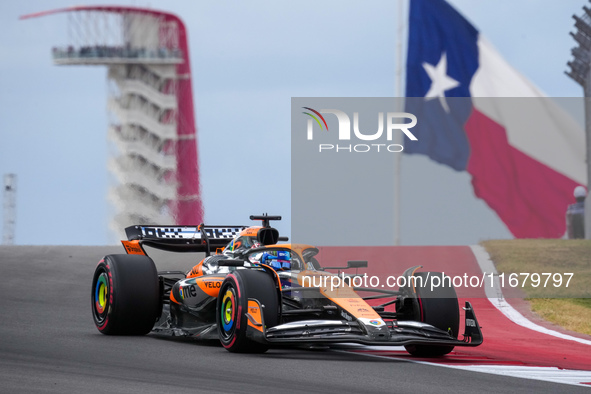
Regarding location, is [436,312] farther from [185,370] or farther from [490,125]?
[490,125]

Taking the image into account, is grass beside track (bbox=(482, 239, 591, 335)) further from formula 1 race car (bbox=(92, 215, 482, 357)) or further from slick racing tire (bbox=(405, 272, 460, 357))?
formula 1 race car (bbox=(92, 215, 482, 357))

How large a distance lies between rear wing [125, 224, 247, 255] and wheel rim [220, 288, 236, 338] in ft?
8.46

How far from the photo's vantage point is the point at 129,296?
10.9 metres

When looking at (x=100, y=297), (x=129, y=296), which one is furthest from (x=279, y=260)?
(x=100, y=297)

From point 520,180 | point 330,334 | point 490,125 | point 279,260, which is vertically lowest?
point 330,334

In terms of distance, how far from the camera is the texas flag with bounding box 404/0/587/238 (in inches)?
656

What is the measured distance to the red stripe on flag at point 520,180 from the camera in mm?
16000

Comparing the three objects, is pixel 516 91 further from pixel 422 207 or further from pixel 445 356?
pixel 445 356

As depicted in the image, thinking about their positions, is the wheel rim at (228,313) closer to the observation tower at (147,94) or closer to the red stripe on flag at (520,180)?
→ the red stripe on flag at (520,180)

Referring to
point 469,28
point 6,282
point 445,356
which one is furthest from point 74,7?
point 445,356

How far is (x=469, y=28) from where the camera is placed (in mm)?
25453

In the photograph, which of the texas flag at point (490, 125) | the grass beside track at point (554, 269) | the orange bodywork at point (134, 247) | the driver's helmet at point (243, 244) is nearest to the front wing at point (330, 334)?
the driver's helmet at point (243, 244)

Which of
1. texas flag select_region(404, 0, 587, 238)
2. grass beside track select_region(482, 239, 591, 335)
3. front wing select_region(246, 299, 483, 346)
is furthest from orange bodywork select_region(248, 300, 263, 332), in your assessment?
grass beside track select_region(482, 239, 591, 335)

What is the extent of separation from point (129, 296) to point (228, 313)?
6.04ft
